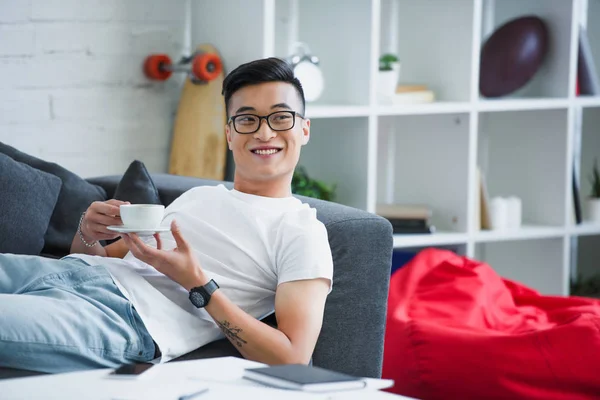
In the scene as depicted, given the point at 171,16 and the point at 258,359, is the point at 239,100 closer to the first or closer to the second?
the point at 258,359

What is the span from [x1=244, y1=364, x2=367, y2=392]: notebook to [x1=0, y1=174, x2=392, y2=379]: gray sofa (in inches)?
33.1

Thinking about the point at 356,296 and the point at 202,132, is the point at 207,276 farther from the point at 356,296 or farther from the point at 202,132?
the point at 202,132

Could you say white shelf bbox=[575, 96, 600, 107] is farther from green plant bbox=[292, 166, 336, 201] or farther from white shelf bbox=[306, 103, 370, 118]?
green plant bbox=[292, 166, 336, 201]

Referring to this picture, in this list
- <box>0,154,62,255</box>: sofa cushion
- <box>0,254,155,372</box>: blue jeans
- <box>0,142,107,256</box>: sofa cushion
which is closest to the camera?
<box>0,254,155,372</box>: blue jeans

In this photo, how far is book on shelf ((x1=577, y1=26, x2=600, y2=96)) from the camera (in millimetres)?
3896

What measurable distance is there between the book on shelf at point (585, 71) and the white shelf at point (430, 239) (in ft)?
2.96

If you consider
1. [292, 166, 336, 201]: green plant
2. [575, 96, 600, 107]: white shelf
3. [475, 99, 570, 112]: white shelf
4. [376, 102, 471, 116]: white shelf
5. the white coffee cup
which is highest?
[575, 96, 600, 107]: white shelf

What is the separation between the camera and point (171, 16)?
343 centimetres

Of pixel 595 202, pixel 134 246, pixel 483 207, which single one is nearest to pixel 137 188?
pixel 134 246

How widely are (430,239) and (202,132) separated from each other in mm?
962

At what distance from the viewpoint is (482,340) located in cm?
270

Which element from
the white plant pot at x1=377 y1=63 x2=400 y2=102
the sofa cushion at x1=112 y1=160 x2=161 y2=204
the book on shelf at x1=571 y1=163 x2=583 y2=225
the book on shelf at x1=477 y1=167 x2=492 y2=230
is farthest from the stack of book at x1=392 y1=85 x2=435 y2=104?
the sofa cushion at x1=112 y1=160 x2=161 y2=204

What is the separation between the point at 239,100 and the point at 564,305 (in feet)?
5.06

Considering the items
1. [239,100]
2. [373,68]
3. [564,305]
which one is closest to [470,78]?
[373,68]
